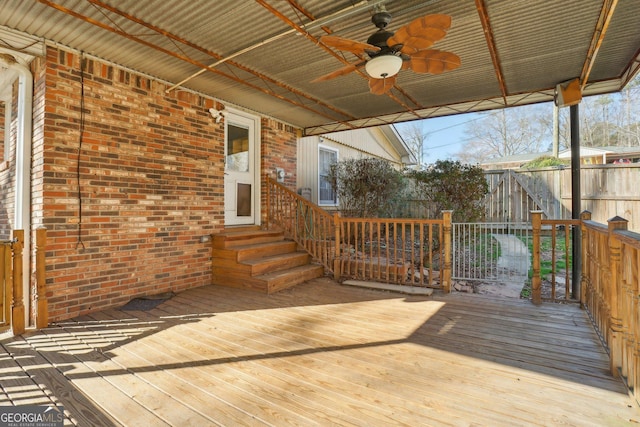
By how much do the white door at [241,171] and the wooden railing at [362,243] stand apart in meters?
0.33

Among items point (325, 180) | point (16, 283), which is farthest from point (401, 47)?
point (325, 180)

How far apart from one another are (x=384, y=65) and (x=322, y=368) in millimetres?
2625

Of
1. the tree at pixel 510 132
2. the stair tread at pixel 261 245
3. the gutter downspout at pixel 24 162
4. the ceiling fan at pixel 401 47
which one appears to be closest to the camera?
the ceiling fan at pixel 401 47

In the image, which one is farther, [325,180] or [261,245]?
[325,180]

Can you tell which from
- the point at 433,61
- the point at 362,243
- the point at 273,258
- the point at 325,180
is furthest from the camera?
the point at 325,180

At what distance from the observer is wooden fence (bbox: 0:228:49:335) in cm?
305

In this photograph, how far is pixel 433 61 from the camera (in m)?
3.10

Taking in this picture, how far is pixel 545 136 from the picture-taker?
63.9ft

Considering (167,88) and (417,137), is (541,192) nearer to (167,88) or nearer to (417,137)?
(167,88)

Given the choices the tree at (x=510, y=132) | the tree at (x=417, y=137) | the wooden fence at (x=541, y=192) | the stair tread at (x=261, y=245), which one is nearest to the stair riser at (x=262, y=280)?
the stair tread at (x=261, y=245)

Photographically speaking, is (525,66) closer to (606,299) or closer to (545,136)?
(606,299)

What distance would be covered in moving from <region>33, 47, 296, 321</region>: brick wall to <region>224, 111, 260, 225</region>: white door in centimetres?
40

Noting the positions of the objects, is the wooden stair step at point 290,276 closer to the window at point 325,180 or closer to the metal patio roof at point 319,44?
the metal patio roof at point 319,44

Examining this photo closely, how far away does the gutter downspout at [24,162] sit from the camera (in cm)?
346
